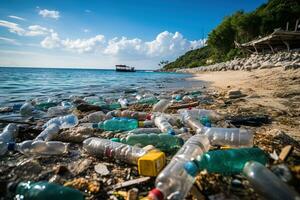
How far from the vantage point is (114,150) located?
2.10 m

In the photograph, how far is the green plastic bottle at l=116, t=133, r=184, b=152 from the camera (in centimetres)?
226

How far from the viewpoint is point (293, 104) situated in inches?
165

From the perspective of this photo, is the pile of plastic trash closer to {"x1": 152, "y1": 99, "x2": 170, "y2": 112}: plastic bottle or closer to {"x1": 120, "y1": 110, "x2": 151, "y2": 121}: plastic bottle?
{"x1": 120, "y1": 110, "x2": 151, "y2": 121}: plastic bottle

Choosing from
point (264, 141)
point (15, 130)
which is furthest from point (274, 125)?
point (15, 130)

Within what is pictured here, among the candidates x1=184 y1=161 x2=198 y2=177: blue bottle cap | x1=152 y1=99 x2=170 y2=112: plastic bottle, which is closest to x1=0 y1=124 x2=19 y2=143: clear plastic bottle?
x1=184 y1=161 x2=198 y2=177: blue bottle cap

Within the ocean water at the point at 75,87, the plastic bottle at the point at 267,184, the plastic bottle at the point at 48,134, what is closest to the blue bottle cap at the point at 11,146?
the plastic bottle at the point at 48,134

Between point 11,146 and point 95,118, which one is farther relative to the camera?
point 95,118

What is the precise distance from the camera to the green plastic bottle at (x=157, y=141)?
2.26 meters

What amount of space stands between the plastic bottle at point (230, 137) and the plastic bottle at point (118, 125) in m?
1.06

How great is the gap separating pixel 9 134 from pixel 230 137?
2.53 metres

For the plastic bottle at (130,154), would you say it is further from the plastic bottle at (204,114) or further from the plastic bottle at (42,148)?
the plastic bottle at (204,114)

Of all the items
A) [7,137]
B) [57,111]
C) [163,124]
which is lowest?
[57,111]

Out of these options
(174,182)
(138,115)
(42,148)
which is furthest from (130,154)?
(138,115)

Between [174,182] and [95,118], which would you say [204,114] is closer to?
[95,118]
